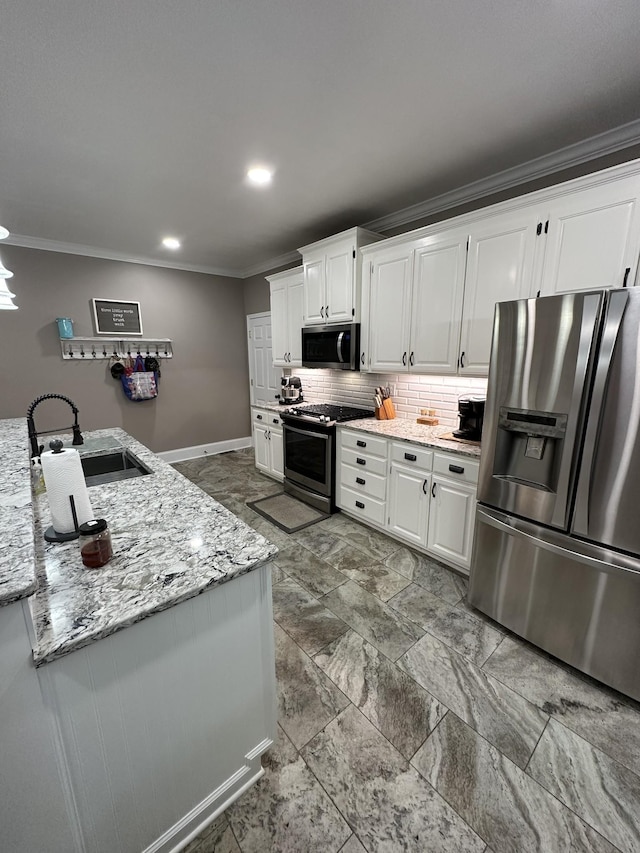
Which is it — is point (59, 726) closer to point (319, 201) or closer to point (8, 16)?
point (8, 16)

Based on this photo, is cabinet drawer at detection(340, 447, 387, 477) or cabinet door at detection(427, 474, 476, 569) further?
cabinet drawer at detection(340, 447, 387, 477)

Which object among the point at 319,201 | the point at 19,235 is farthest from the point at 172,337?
the point at 319,201

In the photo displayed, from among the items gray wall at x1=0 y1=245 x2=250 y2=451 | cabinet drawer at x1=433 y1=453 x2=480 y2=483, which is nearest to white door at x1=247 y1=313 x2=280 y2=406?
gray wall at x1=0 y1=245 x2=250 y2=451

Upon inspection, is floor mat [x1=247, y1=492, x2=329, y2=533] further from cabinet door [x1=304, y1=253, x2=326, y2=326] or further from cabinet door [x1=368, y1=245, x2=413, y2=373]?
cabinet door [x1=304, y1=253, x2=326, y2=326]

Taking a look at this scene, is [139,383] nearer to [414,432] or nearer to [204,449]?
[204,449]

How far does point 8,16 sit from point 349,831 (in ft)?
10.3

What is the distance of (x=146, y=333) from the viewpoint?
15.2 feet

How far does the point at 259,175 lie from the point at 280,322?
179 cm

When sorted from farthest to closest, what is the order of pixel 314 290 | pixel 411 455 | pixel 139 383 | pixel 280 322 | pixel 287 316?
pixel 139 383 → pixel 280 322 → pixel 287 316 → pixel 314 290 → pixel 411 455

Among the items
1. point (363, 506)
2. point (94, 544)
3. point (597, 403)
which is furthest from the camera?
point (363, 506)

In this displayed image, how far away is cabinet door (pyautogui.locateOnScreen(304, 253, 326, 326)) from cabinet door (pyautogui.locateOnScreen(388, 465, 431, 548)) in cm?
179

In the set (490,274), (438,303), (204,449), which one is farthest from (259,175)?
(204,449)

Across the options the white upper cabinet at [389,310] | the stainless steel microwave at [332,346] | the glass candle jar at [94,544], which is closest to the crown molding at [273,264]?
the stainless steel microwave at [332,346]

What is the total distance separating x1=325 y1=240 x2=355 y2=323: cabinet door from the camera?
3184mm
